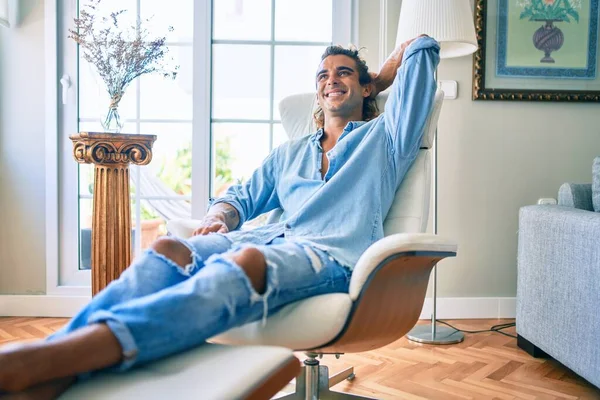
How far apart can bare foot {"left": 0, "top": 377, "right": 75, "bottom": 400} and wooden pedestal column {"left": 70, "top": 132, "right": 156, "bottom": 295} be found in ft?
5.09

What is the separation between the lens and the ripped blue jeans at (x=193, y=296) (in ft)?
3.29

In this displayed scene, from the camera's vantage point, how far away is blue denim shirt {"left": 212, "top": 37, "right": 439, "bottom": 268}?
169 centimetres

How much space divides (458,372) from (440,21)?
134 cm

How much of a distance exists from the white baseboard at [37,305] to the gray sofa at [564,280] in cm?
200

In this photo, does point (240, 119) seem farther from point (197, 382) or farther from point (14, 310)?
point (197, 382)

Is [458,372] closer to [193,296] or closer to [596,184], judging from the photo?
[596,184]

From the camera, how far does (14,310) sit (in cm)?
296

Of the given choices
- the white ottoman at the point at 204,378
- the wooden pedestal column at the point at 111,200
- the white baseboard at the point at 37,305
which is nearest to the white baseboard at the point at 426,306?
the white baseboard at the point at 37,305

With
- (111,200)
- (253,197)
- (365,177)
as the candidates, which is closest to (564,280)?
(365,177)

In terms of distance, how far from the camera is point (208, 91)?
2.98 m

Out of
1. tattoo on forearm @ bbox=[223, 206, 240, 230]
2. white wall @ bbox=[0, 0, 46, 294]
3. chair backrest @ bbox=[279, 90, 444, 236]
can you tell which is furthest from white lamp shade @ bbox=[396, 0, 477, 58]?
white wall @ bbox=[0, 0, 46, 294]

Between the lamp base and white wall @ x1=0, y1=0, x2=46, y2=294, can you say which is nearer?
the lamp base

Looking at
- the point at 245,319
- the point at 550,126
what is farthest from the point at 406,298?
the point at 550,126

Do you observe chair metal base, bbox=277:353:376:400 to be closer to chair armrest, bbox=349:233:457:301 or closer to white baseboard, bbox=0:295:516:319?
chair armrest, bbox=349:233:457:301
